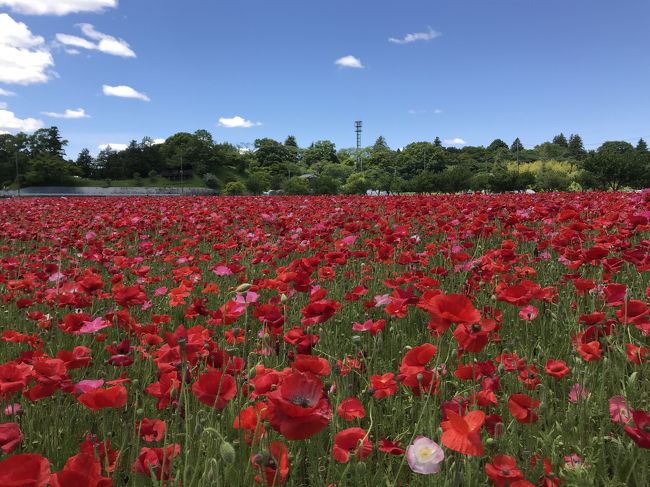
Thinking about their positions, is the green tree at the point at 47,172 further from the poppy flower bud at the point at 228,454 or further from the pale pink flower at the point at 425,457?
the pale pink flower at the point at 425,457

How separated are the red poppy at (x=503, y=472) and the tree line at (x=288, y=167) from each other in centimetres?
3417

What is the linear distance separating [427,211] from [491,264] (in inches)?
136

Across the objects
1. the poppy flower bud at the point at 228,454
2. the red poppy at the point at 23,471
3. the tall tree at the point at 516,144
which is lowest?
the poppy flower bud at the point at 228,454

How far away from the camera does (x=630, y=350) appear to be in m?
1.77

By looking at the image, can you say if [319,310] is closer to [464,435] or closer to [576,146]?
[464,435]

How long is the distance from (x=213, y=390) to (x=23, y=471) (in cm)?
47

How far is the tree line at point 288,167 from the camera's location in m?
38.5

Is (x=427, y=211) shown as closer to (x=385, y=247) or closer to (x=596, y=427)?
(x=385, y=247)

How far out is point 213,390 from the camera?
119 cm

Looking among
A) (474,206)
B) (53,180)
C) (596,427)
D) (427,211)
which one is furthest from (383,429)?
(53,180)

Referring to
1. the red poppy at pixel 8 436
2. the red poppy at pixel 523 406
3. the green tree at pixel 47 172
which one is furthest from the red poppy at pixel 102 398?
the green tree at pixel 47 172

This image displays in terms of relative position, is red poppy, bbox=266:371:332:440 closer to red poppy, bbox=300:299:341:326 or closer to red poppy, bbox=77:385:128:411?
red poppy, bbox=77:385:128:411

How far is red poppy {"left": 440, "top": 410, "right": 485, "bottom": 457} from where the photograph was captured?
37.5 inches

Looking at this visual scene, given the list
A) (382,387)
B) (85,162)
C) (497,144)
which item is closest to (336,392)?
(382,387)
